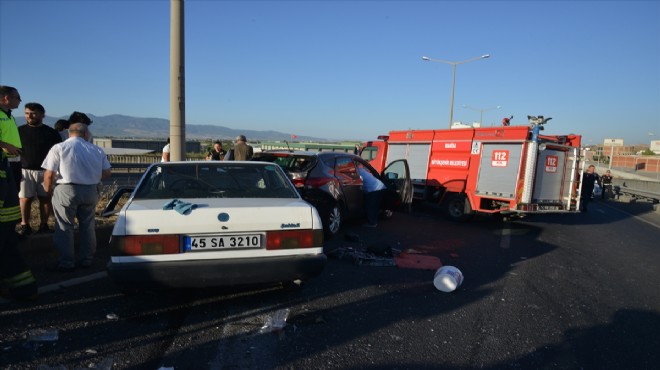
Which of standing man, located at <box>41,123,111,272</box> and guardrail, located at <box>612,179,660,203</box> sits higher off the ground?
standing man, located at <box>41,123,111,272</box>

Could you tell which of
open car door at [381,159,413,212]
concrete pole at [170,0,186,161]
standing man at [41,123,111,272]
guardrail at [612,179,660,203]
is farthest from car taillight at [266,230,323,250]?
guardrail at [612,179,660,203]

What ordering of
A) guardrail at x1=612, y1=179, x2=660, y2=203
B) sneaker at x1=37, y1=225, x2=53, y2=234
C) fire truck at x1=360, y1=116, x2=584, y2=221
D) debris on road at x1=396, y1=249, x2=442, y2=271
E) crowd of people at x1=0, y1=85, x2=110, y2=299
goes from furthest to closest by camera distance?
guardrail at x1=612, y1=179, x2=660, y2=203 → fire truck at x1=360, y1=116, x2=584, y2=221 → debris on road at x1=396, y1=249, x2=442, y2=271 → sneaker at x1=37, y1=225, x2=53, y2=234 → crowd of people at x1=0, y1=85, x2=110, y2=299

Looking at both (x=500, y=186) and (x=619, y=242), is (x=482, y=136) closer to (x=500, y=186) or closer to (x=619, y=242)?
(x=500, y=186)

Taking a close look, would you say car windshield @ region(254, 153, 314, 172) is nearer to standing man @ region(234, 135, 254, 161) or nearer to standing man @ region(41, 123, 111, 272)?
standing man @ region(234, 135, 254, 161)

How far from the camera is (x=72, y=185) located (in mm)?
4480

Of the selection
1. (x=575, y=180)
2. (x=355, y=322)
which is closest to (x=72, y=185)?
(x=355, y=322)

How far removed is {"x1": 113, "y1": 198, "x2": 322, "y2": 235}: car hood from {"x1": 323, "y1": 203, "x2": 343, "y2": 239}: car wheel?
3208 mm

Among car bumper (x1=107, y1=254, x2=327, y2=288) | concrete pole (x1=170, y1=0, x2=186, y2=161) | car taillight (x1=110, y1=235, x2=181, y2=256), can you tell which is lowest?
car bumper (x1=107, y1=254, x2=327, y2=288)

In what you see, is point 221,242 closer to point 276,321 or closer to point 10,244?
point 276,321

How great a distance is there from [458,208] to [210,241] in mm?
7928

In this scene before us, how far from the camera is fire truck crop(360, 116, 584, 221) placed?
9.10 metres

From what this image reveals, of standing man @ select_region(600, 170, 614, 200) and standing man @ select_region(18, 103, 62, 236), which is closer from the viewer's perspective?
standing man @ select_region(18, 103, 62, 236)

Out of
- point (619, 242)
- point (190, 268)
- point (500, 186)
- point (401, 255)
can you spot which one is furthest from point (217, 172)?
point (619, 242)

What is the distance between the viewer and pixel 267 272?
358 cm
